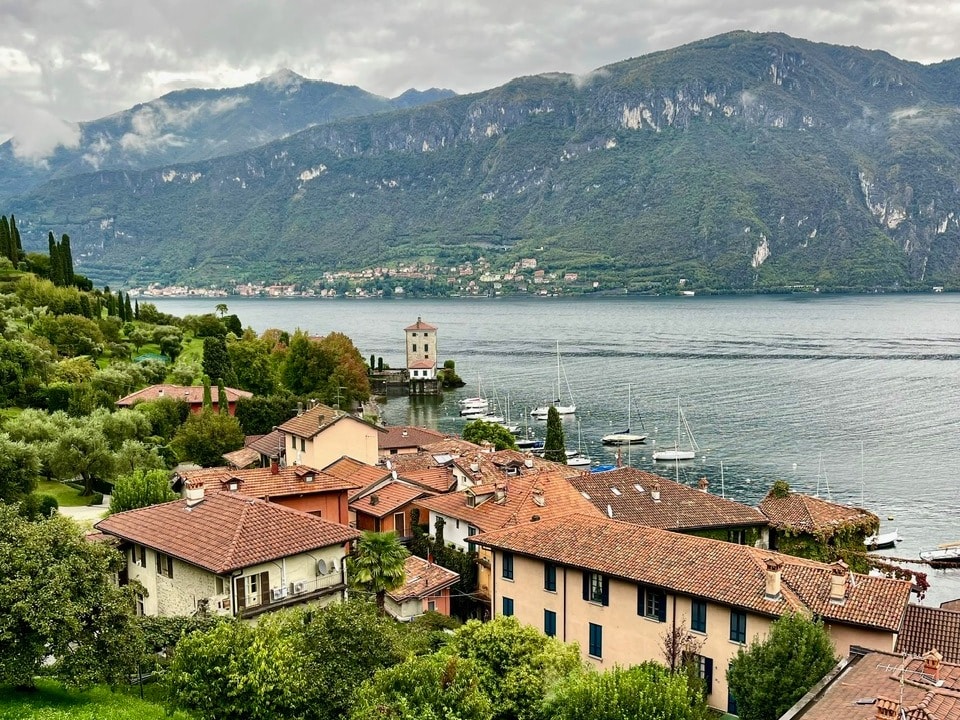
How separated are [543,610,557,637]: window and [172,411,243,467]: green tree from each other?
125 feet

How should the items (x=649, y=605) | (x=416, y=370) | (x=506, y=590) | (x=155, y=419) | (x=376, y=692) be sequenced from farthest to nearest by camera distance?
1. (x=416, y=370)
2. (x=155, y=419)
3. (x=506, y=590)
4. (x=649, y=605)
5. (x=376, y=692)

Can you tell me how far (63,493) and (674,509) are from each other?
36.7m

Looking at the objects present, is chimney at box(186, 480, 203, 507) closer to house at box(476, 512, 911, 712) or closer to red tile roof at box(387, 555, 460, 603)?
red tile roof at box(387, 555, 460, 603)

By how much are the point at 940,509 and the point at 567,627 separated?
5077 centimetres

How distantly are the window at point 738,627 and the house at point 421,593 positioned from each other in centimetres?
1281

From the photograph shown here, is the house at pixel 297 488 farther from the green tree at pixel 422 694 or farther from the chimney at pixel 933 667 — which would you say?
the chimney at pixel 933 667

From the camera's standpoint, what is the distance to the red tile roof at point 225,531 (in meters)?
26.4

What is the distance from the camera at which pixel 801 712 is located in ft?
60.3

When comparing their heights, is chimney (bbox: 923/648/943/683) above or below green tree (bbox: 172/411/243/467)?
above

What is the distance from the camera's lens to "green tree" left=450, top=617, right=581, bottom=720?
19969mm

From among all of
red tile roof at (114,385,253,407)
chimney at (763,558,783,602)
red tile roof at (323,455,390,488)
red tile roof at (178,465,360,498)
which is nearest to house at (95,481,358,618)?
red tile roof at (178,465,360,498)

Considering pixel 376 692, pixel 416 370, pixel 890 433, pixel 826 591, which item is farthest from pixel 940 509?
pixel 416 370

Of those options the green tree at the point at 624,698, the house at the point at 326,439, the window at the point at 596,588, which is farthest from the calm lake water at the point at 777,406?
the green tree at the point at 624,698

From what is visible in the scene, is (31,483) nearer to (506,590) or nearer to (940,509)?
(506,590)
